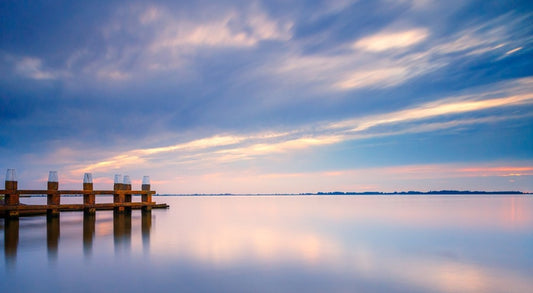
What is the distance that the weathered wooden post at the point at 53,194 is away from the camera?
18.8m

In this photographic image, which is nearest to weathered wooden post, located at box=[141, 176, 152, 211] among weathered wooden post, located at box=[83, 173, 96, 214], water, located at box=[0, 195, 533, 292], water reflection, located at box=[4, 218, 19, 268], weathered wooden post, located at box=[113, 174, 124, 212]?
weathered wooden post, located at box=[113, 174, 124, 212]

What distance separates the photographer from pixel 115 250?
36.7 feet

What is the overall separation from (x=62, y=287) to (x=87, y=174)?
49.8 ft

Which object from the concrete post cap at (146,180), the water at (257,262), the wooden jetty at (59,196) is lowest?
the water at (257,262)

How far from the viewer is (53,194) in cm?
1895

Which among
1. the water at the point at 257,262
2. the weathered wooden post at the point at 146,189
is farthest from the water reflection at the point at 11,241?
the weathered wooden post at the point at 146,189

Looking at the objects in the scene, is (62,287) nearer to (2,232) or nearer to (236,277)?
(236,277)

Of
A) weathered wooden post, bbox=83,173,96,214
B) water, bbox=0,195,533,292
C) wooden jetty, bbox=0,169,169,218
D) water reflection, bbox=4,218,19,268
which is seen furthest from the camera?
weathered wooden post, bbox=83,173,96,214

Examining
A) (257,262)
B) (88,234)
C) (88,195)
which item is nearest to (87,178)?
(88,195)

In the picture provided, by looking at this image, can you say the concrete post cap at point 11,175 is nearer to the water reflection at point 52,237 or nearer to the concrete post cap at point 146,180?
the water reflection at point 52,237

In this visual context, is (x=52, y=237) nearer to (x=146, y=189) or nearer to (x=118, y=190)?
(x=118, y=190)

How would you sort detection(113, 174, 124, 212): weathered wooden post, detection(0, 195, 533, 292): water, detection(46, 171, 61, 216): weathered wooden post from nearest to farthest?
1. detection(0, 195, 533, 292): water
2. detection(46, 171, 61, 216): weathered wooden post
3. detection(113, 174, 124, 212): weathered wooden post

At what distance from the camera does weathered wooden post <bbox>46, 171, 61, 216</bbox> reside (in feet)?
61.6

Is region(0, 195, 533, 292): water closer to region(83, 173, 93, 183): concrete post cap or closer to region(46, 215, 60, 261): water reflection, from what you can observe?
region(46, 215, 60, 261): water reflection
